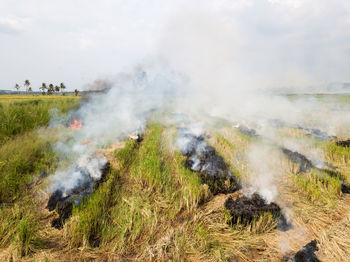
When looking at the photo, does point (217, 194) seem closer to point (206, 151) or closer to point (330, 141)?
point (206, 151)

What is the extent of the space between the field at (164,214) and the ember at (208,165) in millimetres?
144

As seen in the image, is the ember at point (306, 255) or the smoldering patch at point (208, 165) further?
the smoldering patch at point (208, 165)

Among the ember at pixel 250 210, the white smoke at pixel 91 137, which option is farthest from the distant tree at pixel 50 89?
the ember at pixel 250 210

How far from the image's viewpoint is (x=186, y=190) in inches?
161

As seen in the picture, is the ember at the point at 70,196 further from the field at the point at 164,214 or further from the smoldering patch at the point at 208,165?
the smoldering patch at the point at 208,165

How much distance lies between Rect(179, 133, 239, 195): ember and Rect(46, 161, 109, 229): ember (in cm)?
257

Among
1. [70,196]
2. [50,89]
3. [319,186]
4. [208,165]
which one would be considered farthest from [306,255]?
[50,89]

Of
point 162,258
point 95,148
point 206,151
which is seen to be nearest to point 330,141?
point 206,151

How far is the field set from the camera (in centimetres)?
283

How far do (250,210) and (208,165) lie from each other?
2.09 m

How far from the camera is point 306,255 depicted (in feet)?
8.95

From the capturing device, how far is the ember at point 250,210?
3385 mm

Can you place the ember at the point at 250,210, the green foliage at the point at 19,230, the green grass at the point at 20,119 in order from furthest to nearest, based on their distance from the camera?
1. the green grass at the point at 20,119
2. the ember at the point at 250,210
3. the green foliage at the point at 19,230

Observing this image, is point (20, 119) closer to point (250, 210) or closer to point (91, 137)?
point (91, 137)
